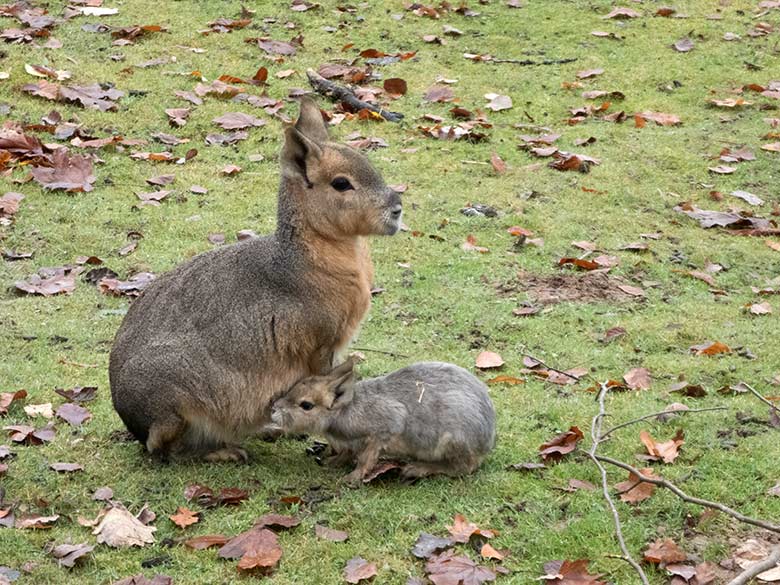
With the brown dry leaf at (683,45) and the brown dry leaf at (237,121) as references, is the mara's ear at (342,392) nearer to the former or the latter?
the brown dry leaf at (237,121)

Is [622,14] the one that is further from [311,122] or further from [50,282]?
[311,122]

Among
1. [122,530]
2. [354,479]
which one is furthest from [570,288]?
[122,530]

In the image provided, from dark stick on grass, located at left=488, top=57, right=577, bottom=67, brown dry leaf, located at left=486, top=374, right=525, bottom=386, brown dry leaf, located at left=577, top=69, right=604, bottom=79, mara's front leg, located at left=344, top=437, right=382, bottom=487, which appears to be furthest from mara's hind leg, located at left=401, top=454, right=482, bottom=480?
dark stick on grass, located at left=488, top=57, right=577, bottom=67

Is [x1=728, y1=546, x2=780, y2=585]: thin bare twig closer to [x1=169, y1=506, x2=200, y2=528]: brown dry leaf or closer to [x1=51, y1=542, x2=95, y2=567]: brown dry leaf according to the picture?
[x1=169, y1=506, x2=200, y2=528]: brown dry leaf

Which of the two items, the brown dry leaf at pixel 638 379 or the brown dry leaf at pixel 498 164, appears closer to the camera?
the brown dry leaf at pixel 638 379

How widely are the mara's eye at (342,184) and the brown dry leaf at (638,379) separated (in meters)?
1.91

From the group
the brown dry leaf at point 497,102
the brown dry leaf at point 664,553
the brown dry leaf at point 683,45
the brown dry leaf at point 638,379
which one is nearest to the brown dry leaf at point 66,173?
the brown dry leaf at point 497,102

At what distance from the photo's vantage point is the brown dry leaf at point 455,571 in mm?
4195

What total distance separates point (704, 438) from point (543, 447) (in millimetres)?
745

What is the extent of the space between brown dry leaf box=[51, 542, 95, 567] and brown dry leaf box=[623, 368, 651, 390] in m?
2.90

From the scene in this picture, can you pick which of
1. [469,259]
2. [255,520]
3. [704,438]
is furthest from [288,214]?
[469,259]

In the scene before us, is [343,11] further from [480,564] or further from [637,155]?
[480,564]

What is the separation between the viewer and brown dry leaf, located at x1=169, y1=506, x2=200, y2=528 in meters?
4.62

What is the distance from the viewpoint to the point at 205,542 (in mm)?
4480
